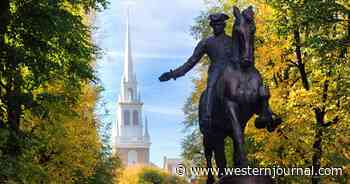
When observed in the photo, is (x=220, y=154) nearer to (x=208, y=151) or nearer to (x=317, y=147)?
(x=208, y=151)

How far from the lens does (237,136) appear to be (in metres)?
9.62

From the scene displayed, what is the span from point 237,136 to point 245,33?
4.72 feet

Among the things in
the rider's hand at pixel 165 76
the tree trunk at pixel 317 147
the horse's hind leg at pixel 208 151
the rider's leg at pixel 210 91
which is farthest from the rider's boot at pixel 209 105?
the tree trunk at pixel 317 147

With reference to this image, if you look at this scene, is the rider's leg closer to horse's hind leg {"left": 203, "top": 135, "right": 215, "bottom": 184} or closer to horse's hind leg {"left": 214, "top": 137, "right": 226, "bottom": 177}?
horse's hind leg {"left": 203, "top": 135, "right": 215, "bottom": 184}

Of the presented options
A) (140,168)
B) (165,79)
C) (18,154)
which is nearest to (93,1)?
(18,154)

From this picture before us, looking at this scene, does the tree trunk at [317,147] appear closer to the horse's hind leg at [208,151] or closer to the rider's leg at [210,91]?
the horse's hind leg at [208,151]

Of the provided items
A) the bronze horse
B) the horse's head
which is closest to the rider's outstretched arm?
the bronze horse

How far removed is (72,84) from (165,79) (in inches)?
410

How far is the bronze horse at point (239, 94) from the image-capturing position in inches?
384

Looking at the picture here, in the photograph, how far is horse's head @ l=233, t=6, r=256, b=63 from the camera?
9734mm

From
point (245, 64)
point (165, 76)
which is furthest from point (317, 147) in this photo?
point (245, 64)

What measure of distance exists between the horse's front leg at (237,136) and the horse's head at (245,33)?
689 millimetres

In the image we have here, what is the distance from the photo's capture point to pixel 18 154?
18.1 m

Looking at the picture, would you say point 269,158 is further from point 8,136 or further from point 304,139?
point 8,136
